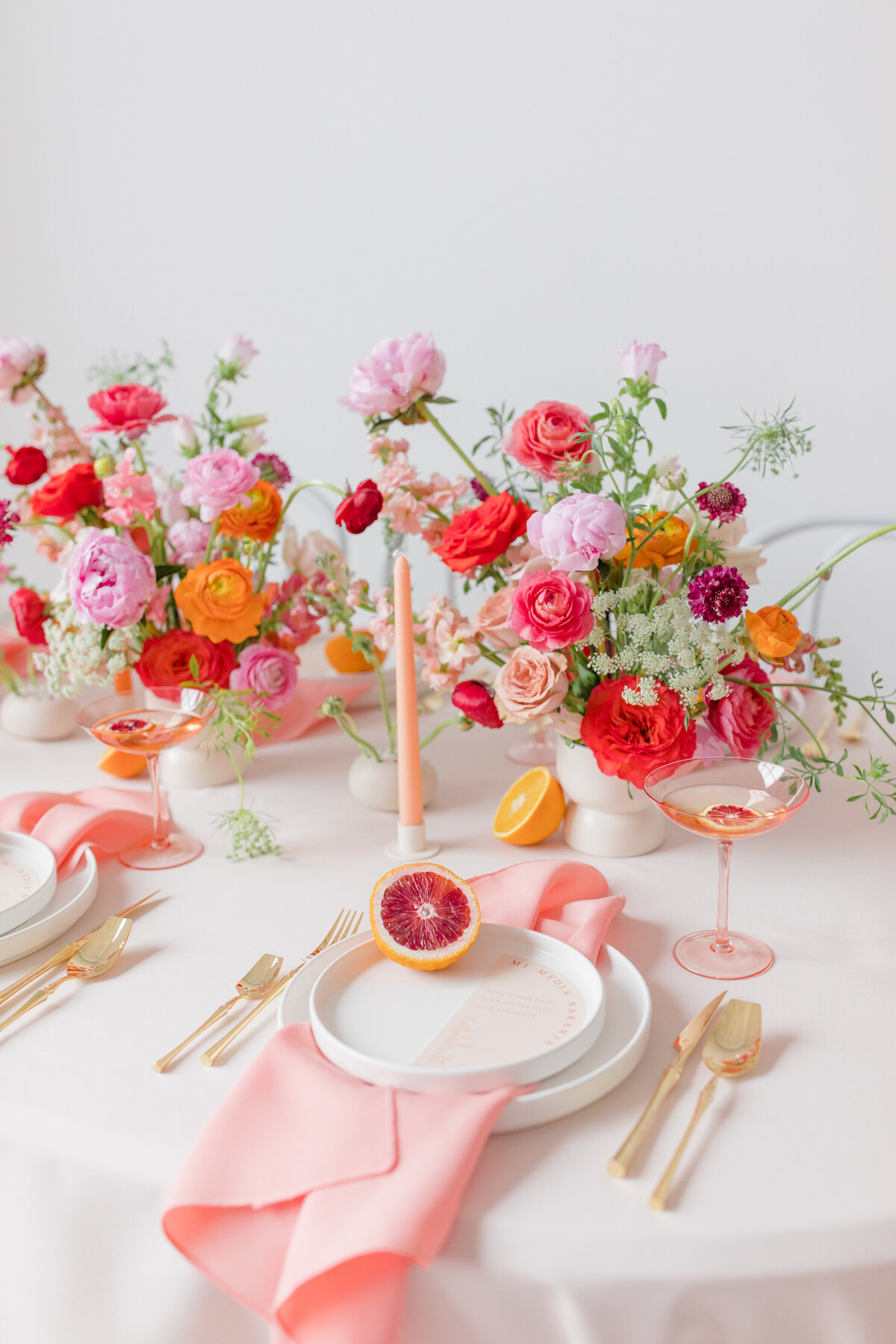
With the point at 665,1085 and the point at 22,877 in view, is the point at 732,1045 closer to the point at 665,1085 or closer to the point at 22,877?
the point at 665,1085

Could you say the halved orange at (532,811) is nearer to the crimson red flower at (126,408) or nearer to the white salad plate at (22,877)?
the white salad plate at (22,877)

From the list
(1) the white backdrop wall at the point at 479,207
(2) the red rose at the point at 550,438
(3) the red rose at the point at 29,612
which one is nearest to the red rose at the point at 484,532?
(2) the red rose at the point at 550,438

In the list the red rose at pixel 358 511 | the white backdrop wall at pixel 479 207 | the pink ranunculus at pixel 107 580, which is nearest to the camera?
the red rose at pixel 358 511

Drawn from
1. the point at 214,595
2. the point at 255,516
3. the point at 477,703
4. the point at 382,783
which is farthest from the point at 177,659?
the point at 477,703

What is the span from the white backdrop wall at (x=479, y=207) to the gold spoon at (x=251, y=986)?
1686 millimetres

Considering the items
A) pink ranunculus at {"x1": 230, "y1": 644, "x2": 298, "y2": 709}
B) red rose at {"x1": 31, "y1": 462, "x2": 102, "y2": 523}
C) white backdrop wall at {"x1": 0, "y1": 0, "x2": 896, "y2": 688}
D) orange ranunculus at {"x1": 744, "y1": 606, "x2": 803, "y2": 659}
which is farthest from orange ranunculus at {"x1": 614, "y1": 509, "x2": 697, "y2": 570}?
white backdrop wall at {"x1": 0, "y1": 0, "x2": 896, "y2": 688}

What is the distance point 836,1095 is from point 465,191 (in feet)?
9.74

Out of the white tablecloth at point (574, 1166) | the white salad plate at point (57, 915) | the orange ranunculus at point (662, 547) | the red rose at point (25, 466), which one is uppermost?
the red rose at point (25, 466)

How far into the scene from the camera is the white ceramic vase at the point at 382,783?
1419 millimetres

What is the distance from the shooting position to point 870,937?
1.09 metres

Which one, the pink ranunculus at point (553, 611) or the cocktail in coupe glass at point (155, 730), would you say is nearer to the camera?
the pink ranunculus at point (553, 611)

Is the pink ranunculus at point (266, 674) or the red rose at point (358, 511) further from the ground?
the red rose at point (358, 511)

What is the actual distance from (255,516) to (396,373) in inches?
13.3

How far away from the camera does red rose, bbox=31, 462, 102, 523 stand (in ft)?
4.86
